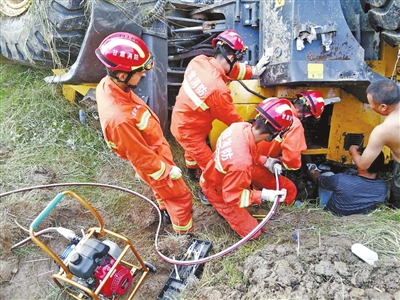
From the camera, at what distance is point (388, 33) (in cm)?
289

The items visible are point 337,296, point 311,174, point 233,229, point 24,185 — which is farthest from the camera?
point 311,174

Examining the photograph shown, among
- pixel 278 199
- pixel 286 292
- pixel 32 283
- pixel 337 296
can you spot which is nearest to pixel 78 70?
pixel 32 283

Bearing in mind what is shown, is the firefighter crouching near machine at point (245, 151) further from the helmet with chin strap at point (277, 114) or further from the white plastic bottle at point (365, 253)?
the white plastic bottle at point (365, 253)

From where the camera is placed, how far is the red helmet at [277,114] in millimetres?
2785

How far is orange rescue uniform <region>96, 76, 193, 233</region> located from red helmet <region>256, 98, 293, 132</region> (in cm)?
91

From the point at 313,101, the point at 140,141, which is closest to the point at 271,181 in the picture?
the point at 313,101

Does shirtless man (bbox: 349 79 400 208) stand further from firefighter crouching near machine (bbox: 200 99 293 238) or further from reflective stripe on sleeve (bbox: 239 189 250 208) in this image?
reflective stripe on sleeve (bbox: 239 189 250 208)

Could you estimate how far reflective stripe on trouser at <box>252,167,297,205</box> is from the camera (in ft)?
12.2

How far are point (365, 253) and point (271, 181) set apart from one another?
4.60ft

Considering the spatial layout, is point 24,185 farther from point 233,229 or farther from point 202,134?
point 233,229

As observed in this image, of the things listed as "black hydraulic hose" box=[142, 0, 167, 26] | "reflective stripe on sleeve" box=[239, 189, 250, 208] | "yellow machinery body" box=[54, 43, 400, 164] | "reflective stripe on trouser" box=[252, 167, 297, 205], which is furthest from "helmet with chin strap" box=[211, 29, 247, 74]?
"reflective stripe on sleeve" box=[239, 189, 250, 208]

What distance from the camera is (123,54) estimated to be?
2.66m

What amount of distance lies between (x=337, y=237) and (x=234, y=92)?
1708 millimetres

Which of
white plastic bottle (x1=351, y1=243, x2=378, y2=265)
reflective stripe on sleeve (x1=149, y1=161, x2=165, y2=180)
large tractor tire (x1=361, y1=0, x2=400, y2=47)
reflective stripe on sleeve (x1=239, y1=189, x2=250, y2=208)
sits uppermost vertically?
large tractor tire (x1=361, y1=0, x2=400, y2=47)
